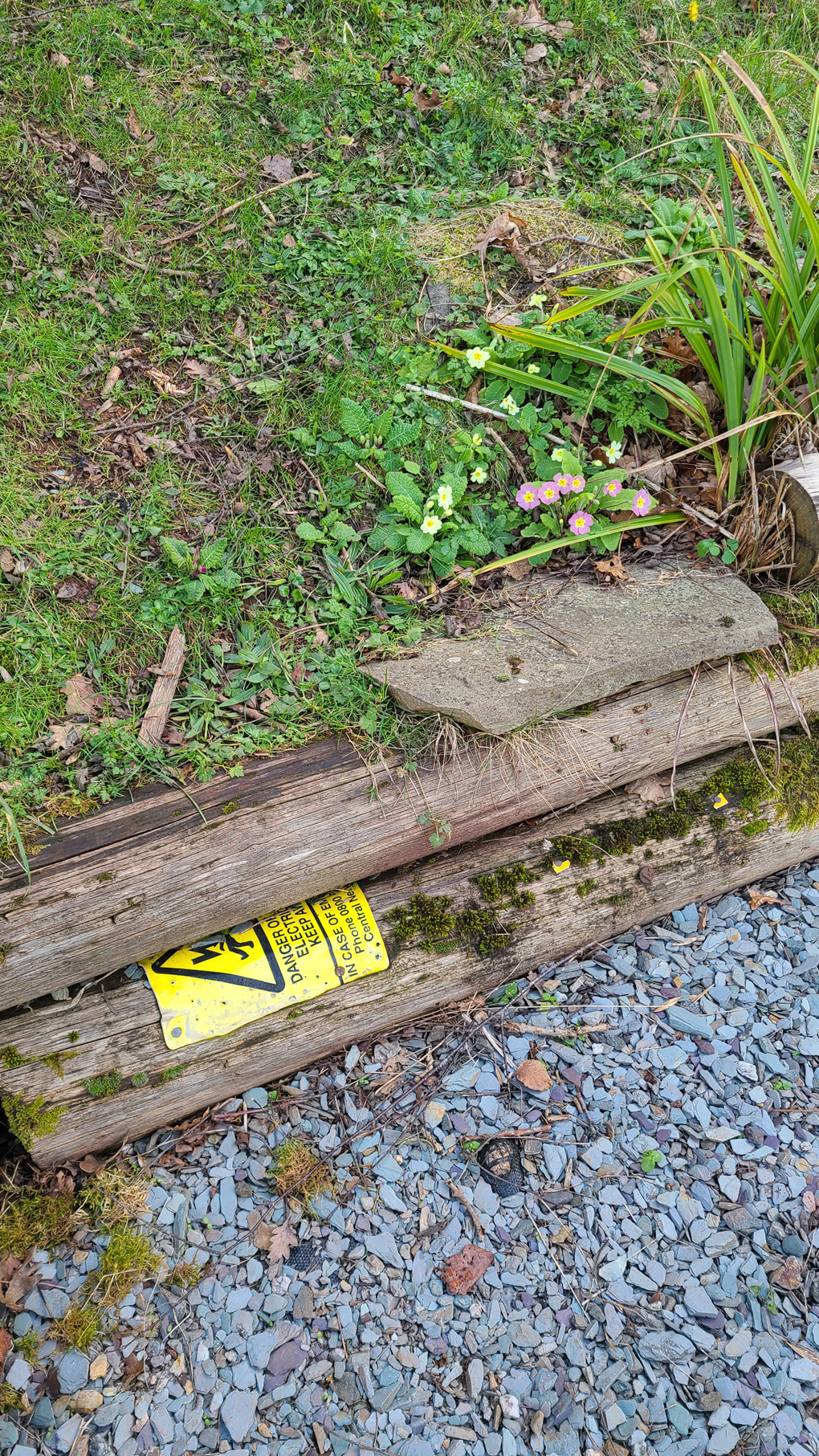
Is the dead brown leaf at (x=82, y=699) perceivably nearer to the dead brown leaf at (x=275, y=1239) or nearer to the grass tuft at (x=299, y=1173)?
the grass tuft at (x=299, y=1173)

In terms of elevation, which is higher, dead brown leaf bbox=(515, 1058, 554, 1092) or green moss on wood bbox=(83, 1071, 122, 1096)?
green moss on wood bbox=(83, 1071, 122, 1096)

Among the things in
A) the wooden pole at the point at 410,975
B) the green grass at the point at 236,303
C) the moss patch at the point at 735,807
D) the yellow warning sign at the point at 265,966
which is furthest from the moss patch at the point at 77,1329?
the moss patch at the point at 735,807

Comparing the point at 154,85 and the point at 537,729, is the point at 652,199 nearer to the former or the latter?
the point at 154,85

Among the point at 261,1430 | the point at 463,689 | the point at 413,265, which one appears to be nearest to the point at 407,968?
the point at 463,689

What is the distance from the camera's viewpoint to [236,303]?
3.51 m

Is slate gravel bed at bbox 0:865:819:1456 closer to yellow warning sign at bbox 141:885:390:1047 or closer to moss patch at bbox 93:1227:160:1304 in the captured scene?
moss patch at bbox 93:1227:160:1304

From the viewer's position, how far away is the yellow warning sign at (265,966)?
253cm

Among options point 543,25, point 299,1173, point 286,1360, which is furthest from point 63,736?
point 543,25

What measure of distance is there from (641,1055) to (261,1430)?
1433 mm

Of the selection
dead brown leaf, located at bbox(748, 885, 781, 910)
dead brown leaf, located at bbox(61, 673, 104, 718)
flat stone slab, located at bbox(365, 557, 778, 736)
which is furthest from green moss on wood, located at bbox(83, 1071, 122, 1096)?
dead brown leaf, located at bbox(748, 885, 781, 910)

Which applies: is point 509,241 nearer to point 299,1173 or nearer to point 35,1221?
point 299,1173

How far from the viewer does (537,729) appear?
2.75 meters

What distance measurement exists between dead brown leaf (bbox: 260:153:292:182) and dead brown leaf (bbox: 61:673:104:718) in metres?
2.52

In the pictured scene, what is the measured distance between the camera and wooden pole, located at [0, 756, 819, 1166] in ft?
8.00
